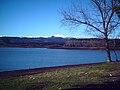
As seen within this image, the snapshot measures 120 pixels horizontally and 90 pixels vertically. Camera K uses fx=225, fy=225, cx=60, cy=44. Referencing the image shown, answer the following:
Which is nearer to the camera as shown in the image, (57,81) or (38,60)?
(57,81)

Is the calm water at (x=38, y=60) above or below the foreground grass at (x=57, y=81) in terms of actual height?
below

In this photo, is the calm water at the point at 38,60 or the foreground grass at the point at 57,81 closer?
the foreground grass at the point at 57,81

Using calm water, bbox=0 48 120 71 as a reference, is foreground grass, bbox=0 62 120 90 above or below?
above

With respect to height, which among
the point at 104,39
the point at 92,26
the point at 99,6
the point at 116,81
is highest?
the point at 99,6

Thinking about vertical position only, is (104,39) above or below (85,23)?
below

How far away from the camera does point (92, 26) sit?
29.1 metres

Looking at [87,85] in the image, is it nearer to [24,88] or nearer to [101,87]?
[101,87]

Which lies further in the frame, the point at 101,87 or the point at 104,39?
the point at 104,39

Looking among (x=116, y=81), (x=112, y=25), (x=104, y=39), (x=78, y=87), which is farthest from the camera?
(x=104, y=39)

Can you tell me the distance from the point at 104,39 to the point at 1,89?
68.4ft

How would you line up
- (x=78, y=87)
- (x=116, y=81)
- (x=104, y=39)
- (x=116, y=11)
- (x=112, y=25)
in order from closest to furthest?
(x=78, y=87), (x=116, y=81), (x=116, y=11), (x=112, y=25), (x=104, y=39)

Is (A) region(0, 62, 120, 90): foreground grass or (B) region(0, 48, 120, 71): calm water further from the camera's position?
(B) region(0, 48, 120, 71): calm water

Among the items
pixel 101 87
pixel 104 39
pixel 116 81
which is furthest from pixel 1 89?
pixel 104 39

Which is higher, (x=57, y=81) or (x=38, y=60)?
(x=57, y=81)
